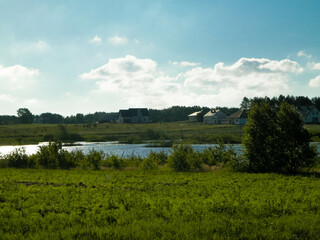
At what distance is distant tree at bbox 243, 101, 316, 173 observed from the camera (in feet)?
76.6

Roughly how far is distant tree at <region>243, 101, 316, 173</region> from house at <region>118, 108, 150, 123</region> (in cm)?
9819

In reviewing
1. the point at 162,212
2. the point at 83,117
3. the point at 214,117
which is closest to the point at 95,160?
the point at 162,212

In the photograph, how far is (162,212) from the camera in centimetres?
1092

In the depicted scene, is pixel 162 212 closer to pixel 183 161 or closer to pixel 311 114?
pixel 183 161

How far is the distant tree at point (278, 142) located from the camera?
2334cm

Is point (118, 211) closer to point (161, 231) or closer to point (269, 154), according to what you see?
point (161, 231)

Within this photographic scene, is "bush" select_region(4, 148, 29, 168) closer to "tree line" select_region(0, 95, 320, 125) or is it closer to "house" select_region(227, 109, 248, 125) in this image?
"house" select_region(227, 109, 248, 125)

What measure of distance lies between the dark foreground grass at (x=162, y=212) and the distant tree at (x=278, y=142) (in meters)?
7.89

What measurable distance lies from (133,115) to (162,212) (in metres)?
112

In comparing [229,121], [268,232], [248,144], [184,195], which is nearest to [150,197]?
[184,195]

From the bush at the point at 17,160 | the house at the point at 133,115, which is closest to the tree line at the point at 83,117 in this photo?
the house at the point at 133,115

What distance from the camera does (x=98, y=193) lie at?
14.0m

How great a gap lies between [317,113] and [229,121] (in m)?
30.1

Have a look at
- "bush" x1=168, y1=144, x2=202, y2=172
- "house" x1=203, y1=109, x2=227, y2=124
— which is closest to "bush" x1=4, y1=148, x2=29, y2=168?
"bush" x1=168, y1=144, x2=202, y2=172
